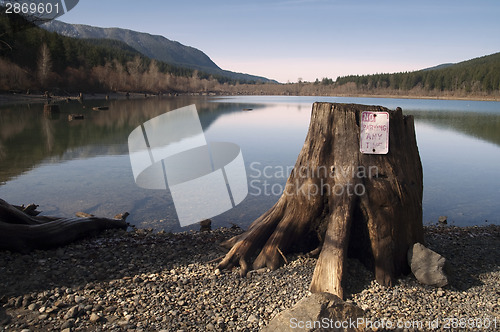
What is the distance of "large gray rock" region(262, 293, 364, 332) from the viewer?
3.17 m

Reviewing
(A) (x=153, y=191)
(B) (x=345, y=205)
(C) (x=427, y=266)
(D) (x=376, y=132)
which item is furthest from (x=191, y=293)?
(A) (x=153, y=191)

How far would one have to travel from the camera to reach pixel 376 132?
4715mm

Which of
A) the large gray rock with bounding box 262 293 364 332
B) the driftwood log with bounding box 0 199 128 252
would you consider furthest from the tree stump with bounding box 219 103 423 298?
the driftwood log with bounding box 0 199 128 252

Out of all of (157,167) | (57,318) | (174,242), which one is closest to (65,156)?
(157,167)

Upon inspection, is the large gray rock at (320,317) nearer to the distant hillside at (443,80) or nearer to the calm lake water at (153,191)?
the calm lake water at (153,191)

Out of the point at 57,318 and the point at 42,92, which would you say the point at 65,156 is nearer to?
the point at 57,318

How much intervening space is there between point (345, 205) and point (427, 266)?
1204mm

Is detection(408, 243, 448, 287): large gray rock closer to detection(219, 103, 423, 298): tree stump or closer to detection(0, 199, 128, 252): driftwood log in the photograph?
detection(219, 103, 423, 298): tree stump

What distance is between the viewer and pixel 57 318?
3832 millimetres

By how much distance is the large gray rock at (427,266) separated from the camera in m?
4.29

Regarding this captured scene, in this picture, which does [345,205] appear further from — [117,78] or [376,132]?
[117,78]

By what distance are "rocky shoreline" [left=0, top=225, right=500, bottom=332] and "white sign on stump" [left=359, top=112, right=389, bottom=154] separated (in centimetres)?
152

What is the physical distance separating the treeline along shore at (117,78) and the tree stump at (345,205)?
6625 millimetres

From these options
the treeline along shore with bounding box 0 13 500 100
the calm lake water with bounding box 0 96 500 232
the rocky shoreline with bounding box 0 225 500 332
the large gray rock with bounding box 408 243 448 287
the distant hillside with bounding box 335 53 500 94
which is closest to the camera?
the rocky shoreline with bounding box 0 225 500 332
